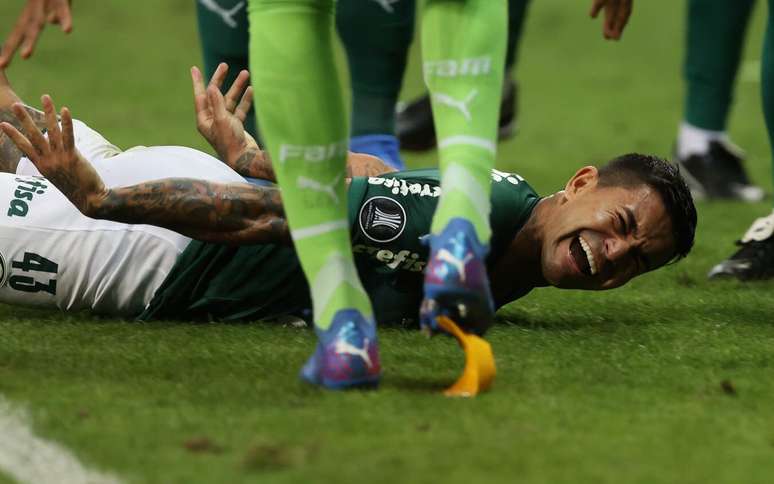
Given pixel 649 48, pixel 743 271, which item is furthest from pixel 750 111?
pixel 743 271

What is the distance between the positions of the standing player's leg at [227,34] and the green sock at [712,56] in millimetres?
1673

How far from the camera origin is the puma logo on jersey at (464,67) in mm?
1954

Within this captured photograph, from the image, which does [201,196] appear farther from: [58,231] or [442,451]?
[442,451]

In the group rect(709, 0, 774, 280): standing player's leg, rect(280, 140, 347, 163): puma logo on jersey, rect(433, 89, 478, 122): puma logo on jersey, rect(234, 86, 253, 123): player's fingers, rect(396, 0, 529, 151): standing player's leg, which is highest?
rect(433, 89, 478, 122): puma logo on jersey

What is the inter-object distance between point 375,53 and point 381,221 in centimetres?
108

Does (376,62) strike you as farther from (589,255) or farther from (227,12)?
(589,255)

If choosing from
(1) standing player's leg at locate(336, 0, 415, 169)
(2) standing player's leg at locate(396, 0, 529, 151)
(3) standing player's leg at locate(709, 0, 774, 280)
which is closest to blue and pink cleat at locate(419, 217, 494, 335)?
(3) standing player's leg at locate(709, 0, 774, 280)

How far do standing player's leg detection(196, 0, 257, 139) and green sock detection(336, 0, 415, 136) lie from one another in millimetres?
292

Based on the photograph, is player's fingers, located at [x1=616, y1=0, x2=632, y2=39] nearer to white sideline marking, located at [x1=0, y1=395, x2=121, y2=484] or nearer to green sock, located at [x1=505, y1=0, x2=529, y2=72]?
white sideline marking, located at [x1=0, y1=395, x2=121, y2=484]

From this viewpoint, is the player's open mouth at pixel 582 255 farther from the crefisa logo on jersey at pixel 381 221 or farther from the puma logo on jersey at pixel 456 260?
the puma logo on jersey at pixel 456 260

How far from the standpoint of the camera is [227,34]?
Result: 3.29 meters

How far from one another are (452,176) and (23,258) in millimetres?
1074

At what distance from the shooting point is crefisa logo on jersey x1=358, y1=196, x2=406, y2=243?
8.29 feet

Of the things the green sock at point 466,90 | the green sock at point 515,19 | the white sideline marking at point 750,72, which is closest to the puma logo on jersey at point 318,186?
the green sock at point 466,90
